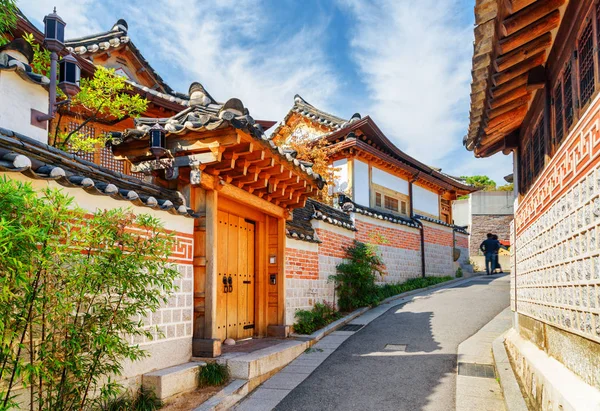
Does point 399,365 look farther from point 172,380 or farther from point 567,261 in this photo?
point 567,261

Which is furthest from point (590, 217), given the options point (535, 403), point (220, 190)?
point (220, 190)

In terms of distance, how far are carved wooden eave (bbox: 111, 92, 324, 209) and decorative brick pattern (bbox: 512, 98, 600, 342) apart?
141 inches

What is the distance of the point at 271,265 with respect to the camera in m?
8.65

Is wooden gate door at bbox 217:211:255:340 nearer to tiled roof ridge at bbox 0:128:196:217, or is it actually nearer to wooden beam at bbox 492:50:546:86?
tiled roof ridge at bbox 0:128:196:217

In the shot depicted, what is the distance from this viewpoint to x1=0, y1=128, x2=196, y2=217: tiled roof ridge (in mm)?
3629

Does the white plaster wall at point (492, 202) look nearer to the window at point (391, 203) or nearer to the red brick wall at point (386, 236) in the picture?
the window at point (391, 203)

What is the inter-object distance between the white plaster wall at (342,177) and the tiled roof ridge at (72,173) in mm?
10452

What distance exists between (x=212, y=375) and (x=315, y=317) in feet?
13.4

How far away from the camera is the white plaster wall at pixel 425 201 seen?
66.3ft

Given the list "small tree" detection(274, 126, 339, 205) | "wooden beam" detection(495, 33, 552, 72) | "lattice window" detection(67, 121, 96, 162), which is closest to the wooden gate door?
"lattice window" detection(67, 121, 96, 162)

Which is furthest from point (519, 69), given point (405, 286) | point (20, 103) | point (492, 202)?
point (492, 202)

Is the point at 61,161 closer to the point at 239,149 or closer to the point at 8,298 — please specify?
the point at 8,298

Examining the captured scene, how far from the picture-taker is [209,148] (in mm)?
6230

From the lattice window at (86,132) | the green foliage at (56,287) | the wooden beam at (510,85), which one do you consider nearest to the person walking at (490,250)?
the wooden beam at (510,85)
